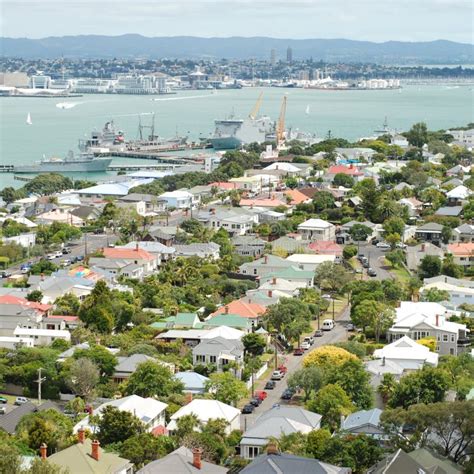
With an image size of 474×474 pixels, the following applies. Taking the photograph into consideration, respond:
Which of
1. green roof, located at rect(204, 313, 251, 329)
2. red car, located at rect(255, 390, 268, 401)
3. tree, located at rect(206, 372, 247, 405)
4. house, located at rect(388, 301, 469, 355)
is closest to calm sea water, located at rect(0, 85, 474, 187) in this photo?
green roof, located at rect(204, 313, 251, 329)

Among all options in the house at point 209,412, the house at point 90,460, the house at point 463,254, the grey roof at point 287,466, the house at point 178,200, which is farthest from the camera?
the house at point 178,200

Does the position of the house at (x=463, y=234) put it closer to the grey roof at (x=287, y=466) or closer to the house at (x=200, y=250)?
the house at (x=200, y=250)

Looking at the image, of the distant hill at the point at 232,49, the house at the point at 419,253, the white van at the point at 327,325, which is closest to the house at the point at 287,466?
the white van at the point at 327,325

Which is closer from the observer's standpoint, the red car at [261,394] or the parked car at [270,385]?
the red car at [261,394]

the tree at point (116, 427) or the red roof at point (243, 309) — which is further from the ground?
the tree at point (116, 427)

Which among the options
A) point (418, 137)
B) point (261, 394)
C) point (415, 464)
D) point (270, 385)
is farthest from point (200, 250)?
point (418, 137)

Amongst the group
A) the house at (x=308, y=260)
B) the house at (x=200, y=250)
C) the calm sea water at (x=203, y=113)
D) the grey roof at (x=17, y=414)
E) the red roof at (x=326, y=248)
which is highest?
the grey roof at (x=17, y=414)

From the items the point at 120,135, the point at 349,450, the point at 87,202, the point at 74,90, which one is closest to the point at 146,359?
the point at 349,450

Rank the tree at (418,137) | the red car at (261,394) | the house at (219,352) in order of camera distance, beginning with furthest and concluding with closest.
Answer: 1. the tree at (418,137)
2. the house at (219,352)
3. the red car at (261,394)
